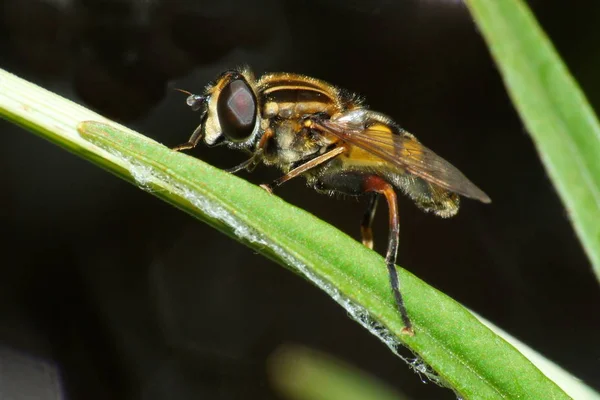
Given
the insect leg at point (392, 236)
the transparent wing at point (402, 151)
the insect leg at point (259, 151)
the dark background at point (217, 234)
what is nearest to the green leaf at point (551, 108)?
the transparent wing at point (402, 151)

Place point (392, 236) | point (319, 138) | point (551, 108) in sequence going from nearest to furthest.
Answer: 1. point (392, 236)
2. point (551, 108)
3. point (319, 138)

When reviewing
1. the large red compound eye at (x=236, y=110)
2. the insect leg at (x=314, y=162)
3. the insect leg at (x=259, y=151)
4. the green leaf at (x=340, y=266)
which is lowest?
the green leaf at (x=340, y=266)

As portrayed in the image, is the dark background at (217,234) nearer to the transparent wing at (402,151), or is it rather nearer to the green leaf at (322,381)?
the green leaf at (322,381)

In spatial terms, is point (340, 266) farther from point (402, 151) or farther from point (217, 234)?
point (217, 234)

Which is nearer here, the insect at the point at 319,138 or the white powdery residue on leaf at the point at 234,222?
the white powdery residue on leaf at the point at 234,222

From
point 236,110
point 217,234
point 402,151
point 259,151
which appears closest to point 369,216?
point 402,151

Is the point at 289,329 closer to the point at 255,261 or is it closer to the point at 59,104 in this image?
the point at 255,261

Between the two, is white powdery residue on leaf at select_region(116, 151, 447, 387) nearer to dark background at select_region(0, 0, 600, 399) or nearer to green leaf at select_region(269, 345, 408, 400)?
green leaf at select_region(269, 345, 408, 400)
